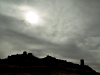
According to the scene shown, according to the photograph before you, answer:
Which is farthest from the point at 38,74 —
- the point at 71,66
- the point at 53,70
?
the point at 71,66

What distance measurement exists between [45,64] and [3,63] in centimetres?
601

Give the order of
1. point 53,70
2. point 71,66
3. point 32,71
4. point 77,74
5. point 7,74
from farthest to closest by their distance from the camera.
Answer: point 71,66
point 77,74
point 53,70
point 32,71
point 7,74

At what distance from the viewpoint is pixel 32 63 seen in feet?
69.4

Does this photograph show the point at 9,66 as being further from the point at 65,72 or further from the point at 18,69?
the point at 65,72

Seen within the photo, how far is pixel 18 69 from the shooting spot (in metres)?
19.0

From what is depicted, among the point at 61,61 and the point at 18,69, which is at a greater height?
the point at 61,61

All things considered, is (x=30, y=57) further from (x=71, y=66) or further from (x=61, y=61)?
(x=71, y=66)

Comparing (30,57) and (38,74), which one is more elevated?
(30,57)

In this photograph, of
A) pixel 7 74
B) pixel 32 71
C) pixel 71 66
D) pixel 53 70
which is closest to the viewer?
pixel 7 74

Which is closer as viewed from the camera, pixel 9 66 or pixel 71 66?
pixel 9 66

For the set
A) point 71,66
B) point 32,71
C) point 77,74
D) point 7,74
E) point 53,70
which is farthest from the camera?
point 71,66

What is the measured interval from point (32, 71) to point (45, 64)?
2.86 metres

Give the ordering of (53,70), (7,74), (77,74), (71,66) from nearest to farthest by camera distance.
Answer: (7,74), (53,70), (77,74), (71,66)

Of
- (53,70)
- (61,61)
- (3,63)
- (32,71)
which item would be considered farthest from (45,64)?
(3,63)
